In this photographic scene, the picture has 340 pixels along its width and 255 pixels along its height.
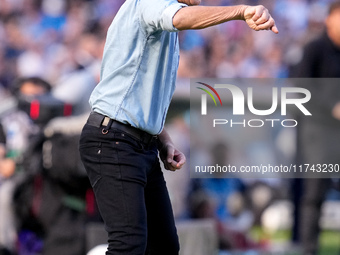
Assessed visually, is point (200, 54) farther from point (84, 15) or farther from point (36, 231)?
point (36, 231)

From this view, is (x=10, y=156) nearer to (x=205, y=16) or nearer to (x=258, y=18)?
(x=205, y=16)

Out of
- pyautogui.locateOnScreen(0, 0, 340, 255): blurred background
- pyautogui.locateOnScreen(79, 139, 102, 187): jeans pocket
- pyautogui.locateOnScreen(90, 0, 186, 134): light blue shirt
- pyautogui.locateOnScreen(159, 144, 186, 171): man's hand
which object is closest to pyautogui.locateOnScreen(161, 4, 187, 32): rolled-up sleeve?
pyautogui.locateOnScreen(90, 0, 186, 134): light blue shirt

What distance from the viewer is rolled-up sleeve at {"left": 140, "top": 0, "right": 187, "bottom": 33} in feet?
11.6

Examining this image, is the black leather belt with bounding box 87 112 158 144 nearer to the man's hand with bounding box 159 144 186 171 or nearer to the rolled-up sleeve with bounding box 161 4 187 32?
the man's hand with bounding box 159 144 186 171

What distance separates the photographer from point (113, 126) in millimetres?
3891

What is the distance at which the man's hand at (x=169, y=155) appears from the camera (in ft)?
14.1

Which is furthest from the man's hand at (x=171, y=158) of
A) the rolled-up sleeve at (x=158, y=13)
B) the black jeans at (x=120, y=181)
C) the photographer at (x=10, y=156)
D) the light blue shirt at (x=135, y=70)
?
the photographer at (x=10, y=156)

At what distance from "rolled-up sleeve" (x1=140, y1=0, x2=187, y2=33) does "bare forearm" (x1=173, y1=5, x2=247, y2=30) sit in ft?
0.14

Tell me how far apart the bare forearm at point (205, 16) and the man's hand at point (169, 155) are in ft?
3.32

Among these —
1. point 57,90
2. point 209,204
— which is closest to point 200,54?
point 209,204

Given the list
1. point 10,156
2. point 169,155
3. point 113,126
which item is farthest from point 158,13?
point 10,156

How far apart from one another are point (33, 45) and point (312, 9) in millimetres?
5254

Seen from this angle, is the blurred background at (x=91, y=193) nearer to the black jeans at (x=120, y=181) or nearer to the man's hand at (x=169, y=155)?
the man's hand at (x=169, y=155)

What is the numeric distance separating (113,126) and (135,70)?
0.31 meters
